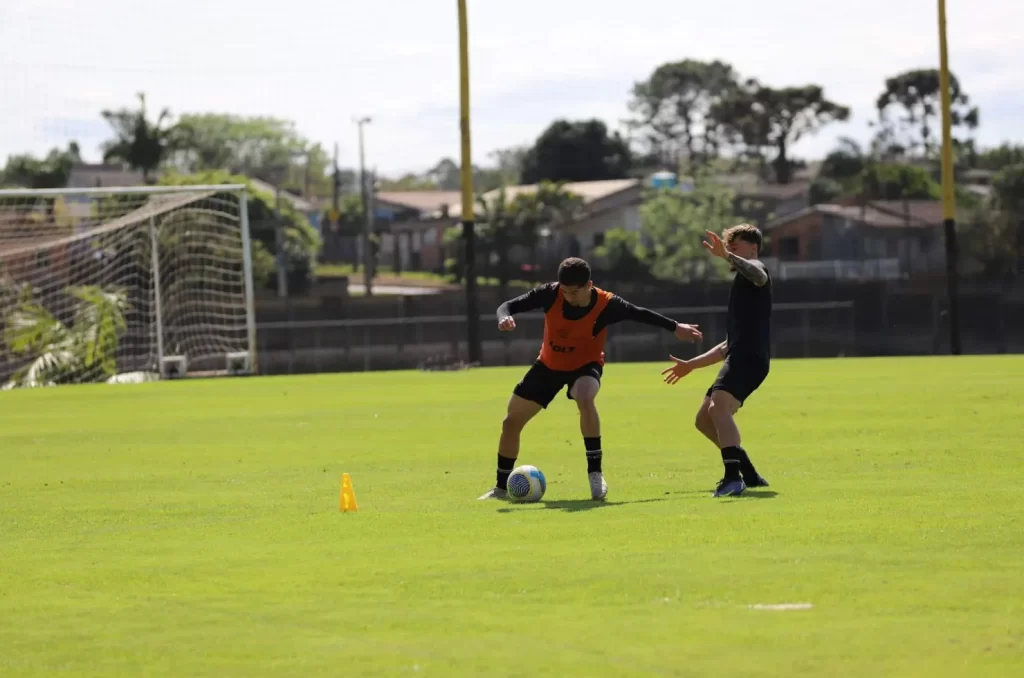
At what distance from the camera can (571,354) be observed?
1232 centimetres

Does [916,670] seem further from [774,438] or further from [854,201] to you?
[854,201]

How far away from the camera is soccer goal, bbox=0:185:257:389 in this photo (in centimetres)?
3744

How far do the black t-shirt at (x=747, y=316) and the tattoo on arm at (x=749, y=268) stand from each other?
25cm

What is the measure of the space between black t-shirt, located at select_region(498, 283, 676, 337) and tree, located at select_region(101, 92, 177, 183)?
8778 centimetres

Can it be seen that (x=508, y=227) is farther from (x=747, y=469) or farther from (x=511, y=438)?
(x=511, y=438)

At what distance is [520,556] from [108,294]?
102 feet

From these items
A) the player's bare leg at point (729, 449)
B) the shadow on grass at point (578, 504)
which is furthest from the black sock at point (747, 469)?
the shadow on grass at point (578, 504)

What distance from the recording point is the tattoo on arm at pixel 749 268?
12.0 m

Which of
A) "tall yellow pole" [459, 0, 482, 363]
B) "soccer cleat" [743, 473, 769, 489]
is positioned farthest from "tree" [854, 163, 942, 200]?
"soccer cleat" [743, 473, 769, 489]

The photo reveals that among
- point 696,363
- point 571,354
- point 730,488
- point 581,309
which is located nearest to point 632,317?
point 581,309

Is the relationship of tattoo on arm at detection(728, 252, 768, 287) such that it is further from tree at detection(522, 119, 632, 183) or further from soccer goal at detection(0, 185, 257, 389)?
tree at detection(522, 119, 632, 183)

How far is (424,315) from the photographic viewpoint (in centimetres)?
5484

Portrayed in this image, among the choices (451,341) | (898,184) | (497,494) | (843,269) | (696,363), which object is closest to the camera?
(497,494)

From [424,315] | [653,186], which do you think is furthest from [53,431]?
[653,186]
